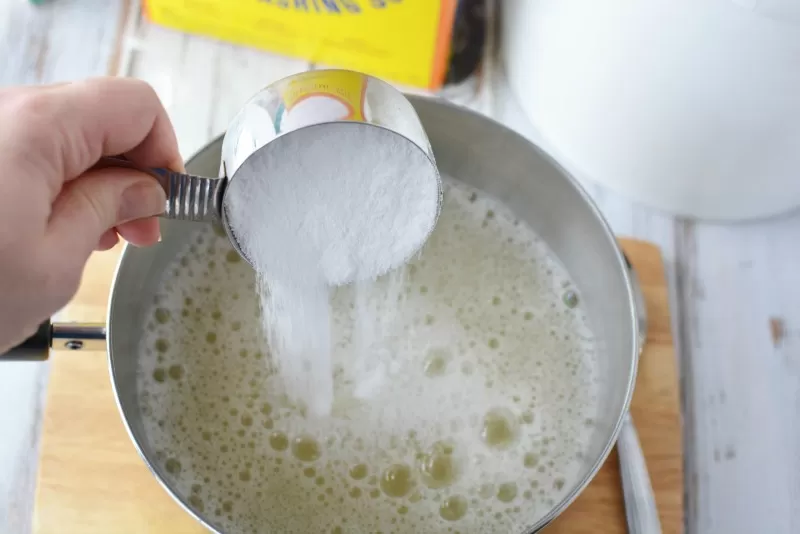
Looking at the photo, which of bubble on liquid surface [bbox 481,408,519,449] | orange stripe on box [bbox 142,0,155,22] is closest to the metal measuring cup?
bubble on liquid surface [bbox 481,408,519,449]

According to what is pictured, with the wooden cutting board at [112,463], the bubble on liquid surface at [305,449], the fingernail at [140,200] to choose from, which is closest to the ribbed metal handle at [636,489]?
the wooden cutting board at [112,463]

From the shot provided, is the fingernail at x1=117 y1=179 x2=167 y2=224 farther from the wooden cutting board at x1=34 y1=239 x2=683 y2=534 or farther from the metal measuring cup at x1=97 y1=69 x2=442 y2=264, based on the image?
the wooden cutting board at x1=34 y1=239 x2=683 y2=534

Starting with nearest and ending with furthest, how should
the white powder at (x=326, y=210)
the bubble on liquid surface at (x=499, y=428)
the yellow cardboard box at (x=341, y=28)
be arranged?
the white powder at (x=326, y=210)
the bubble on liquid surface at (x=499, y=428)
the yellow cardboard box at (x=341, y=28)

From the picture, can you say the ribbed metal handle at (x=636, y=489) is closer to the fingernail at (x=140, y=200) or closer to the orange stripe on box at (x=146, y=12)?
the fingernail at (x=140, y=200)

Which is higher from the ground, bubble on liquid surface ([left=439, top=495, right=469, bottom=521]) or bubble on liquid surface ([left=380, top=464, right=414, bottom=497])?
bubble on liquid surface ([left=380, top=464, right=414, bottom=497])

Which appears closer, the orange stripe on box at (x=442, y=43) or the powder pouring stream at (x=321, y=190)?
the powder pouring stream at (x=321, y=190)

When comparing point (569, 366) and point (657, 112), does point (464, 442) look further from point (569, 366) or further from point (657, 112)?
point (657, 112)

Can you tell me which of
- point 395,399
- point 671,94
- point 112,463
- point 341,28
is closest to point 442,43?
point 341,28
